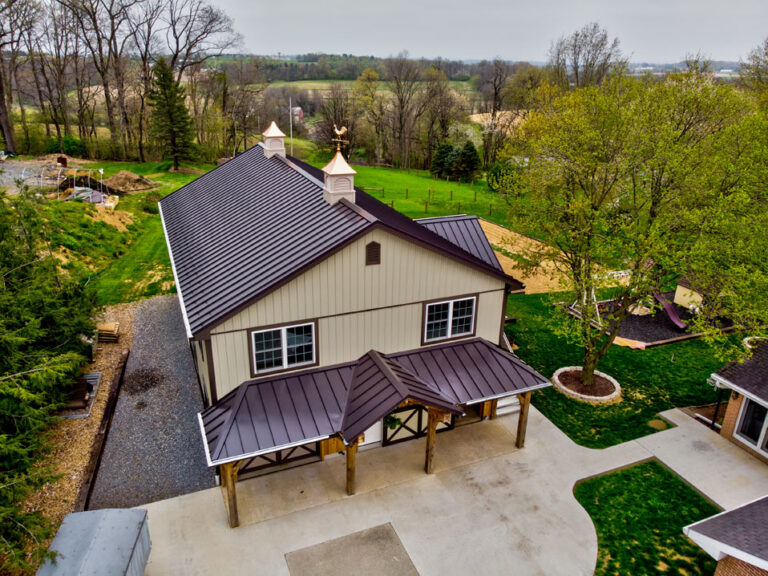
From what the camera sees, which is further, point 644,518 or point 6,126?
point 6,126

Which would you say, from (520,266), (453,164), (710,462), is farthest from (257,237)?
(453,164)

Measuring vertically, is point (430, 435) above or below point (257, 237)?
below

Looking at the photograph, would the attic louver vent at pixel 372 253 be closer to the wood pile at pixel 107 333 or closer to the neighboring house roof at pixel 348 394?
the neighboring house roof at pixel 348 394

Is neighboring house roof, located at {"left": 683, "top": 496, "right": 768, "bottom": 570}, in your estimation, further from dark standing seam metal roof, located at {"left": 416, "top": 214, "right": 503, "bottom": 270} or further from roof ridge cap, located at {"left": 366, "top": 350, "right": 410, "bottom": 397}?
dark standing seam metal roof, located at {"left": 416, "top": 214, "right": 503, "bottom": 270}

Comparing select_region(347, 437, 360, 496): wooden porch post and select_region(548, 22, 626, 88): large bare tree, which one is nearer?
select_region(347, 437, 360, 496): wooden porch post

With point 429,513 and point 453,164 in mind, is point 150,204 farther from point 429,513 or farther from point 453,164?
point 453,164

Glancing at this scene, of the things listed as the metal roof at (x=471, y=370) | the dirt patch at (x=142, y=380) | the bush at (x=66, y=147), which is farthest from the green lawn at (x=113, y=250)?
the bush at (x=66, y=147)

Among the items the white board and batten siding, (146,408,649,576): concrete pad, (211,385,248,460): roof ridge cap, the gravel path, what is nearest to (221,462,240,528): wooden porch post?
(146,408,649,576): concrete pad
